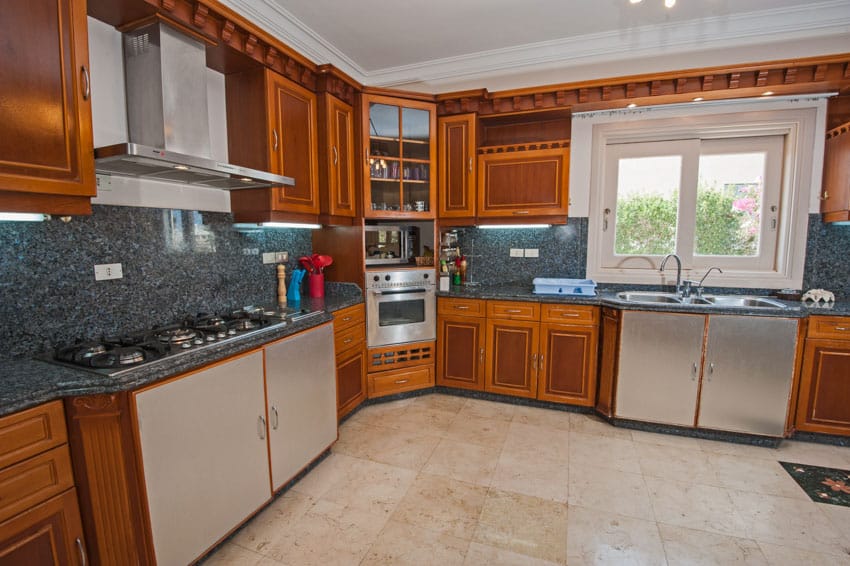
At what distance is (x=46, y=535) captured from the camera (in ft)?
4.01

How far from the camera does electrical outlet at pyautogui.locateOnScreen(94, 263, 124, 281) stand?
1.79 meters

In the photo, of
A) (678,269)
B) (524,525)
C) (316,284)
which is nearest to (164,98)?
(316,284)

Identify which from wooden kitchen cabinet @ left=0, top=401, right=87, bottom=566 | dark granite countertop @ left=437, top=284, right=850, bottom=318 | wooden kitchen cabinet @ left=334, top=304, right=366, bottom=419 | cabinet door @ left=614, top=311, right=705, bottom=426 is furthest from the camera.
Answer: wooden kitchen cabinet @ left=334, top=304, right=366, bottom=419

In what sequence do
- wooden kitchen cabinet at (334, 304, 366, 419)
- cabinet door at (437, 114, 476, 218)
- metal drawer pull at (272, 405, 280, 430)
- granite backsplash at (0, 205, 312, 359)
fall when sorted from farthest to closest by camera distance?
cabinet door at (437, 114, 476, 218) → wooden kitchen cabinet at (334, 304, 366, 419) → metal drawer pull at (272, 405, 280, 430) → granite backsplash at (0, 205, 312, 359)

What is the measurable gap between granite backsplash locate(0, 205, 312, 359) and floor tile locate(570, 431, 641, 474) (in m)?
2.32

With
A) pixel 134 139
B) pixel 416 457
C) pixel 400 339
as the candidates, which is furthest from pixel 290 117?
pixel 416 457

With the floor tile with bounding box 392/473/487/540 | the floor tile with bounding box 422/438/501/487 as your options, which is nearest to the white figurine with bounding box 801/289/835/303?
the floor tile with bounding box 422/438/501/487

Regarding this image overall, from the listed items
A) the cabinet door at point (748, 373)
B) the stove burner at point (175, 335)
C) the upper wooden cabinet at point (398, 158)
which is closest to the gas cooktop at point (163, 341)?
the stove burner at point (175, 335)

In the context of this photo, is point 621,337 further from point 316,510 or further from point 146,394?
point 146,394

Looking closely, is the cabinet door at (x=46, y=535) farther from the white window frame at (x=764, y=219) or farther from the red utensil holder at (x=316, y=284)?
the white window frame at (x=764, y=219)

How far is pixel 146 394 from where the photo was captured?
1.34 meters

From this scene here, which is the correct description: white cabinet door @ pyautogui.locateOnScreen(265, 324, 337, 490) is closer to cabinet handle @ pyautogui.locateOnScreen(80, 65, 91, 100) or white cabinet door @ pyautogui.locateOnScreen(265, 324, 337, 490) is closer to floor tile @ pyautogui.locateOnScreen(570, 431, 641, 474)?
cabinet handle @ pyautogui.locateOnScreen(80, 65, 91, 100)

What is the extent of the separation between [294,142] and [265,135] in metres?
0.24

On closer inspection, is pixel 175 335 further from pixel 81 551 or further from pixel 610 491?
pixel 610 491
